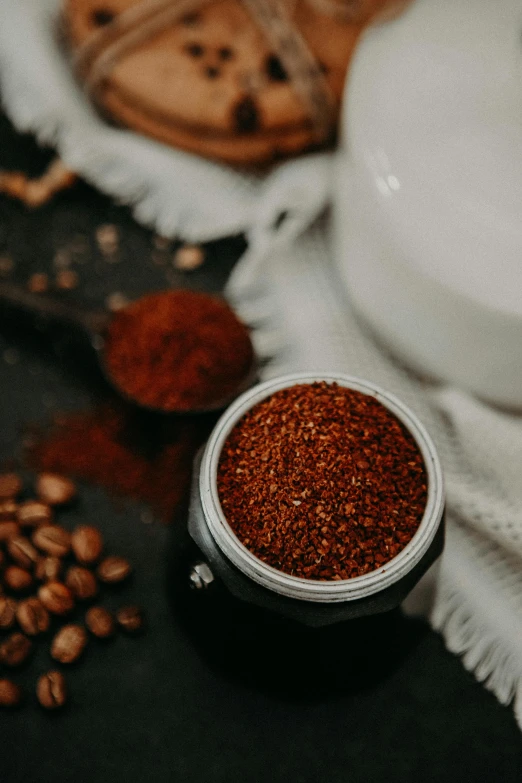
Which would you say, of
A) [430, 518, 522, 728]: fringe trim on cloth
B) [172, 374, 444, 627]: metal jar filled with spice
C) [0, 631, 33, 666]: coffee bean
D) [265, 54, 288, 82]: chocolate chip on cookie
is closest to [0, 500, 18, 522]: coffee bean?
[0, 631, 33, 666]: coffee bean

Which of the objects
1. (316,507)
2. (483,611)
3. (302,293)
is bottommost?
(483,611)

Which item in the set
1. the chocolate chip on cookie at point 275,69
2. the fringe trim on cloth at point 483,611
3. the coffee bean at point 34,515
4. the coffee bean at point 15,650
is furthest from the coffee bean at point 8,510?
the chocolate chip on cookie at point 275,69

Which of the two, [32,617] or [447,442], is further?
[447,442]

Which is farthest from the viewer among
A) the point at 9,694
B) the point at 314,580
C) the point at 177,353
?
the point at 177,353

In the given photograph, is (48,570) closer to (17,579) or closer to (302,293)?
(17,579)

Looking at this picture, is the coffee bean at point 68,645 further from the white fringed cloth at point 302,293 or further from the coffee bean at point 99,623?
the white fringed cloth at point 302,293

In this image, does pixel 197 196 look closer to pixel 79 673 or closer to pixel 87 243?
pixel 87 243

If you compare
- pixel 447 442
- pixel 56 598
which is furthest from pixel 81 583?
pixel 447 442
